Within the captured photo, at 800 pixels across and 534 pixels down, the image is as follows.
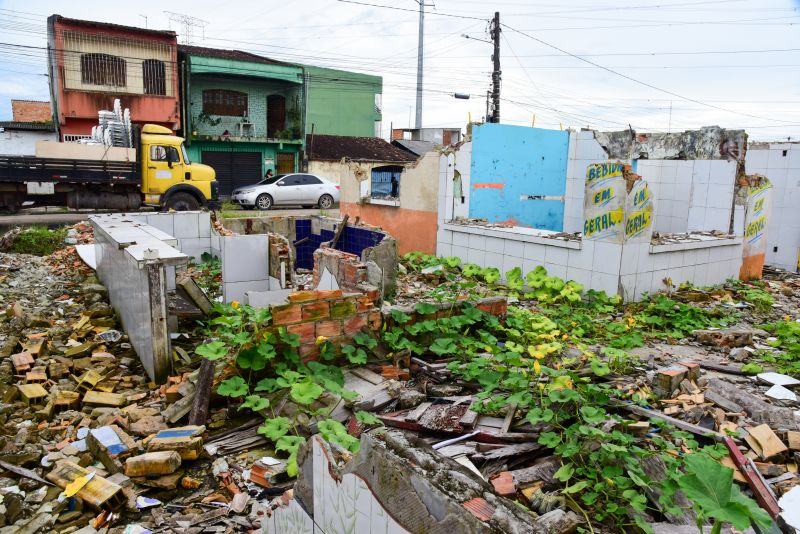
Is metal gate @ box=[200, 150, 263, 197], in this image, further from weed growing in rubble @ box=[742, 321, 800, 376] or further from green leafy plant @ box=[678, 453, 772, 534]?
green leafy plant @ box=[678, 453, 772, 534]

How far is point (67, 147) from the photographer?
16766mm

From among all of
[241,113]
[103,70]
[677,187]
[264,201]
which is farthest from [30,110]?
[677,187]

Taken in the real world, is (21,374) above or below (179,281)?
below

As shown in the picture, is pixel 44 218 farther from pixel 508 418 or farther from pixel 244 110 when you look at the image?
pixel 508 418

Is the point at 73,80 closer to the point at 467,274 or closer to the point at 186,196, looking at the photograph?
the point at 186,196

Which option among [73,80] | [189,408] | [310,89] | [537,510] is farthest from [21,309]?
[310,89]

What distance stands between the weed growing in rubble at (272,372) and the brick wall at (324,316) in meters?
0.09

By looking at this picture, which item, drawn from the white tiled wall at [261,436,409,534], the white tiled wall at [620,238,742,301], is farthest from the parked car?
the white tiled wall at [261,436,409,534]

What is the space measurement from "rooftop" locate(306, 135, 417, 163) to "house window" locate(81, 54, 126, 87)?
918 cm

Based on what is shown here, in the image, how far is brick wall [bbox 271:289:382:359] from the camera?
4637 mm

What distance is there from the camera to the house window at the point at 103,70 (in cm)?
2358

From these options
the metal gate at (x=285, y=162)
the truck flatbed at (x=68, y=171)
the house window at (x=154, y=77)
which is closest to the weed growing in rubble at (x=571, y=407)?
the truck flatbed at (x=68, y=171)

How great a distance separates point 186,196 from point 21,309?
12.0 meters

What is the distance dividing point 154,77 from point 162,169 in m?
9.64
